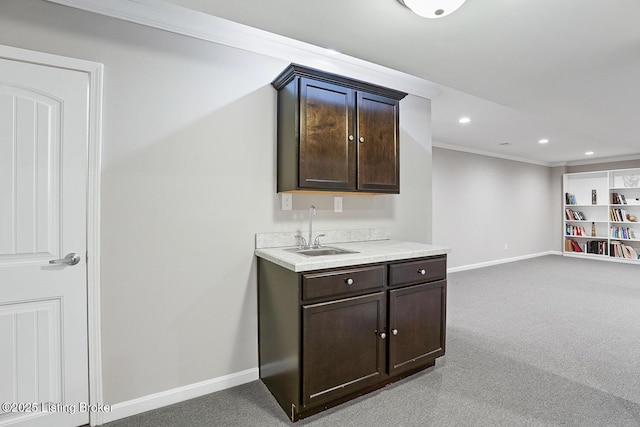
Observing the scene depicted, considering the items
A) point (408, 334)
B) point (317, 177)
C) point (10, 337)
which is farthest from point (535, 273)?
point (10, 337)

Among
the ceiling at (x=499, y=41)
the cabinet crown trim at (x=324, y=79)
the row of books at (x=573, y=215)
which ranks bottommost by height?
the row of books at (x=573, y=215)

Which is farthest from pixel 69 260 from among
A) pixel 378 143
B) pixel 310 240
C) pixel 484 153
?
pixel 484 153

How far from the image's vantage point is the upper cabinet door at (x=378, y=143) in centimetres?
239

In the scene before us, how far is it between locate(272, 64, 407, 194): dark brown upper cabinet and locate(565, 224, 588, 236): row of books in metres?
7.74

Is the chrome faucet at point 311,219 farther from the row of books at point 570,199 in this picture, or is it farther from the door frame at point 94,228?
the row of books at point 570,199

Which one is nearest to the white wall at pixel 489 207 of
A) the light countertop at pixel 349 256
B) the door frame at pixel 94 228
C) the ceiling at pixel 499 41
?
the ceiling at pixel 499 41

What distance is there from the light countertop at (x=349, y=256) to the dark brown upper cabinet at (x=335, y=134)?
448 mm

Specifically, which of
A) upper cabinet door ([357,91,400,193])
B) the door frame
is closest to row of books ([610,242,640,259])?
upper cabinet door ([357,91,400,193])

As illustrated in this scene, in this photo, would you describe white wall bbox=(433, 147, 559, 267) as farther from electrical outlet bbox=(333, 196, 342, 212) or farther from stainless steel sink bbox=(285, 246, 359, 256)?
stainless steel sink bbox=(285, 246, 359, 256)

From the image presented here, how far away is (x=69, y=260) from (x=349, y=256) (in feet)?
5.21

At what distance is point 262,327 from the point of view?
2.28 metres

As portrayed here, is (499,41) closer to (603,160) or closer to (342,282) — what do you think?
(342,282)

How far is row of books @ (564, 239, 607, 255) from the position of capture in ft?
24.2

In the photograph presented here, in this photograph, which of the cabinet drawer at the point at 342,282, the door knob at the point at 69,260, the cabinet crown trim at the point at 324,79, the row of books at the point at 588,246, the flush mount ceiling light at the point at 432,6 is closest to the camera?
the flush mount ceiling light at the point at 432,6
